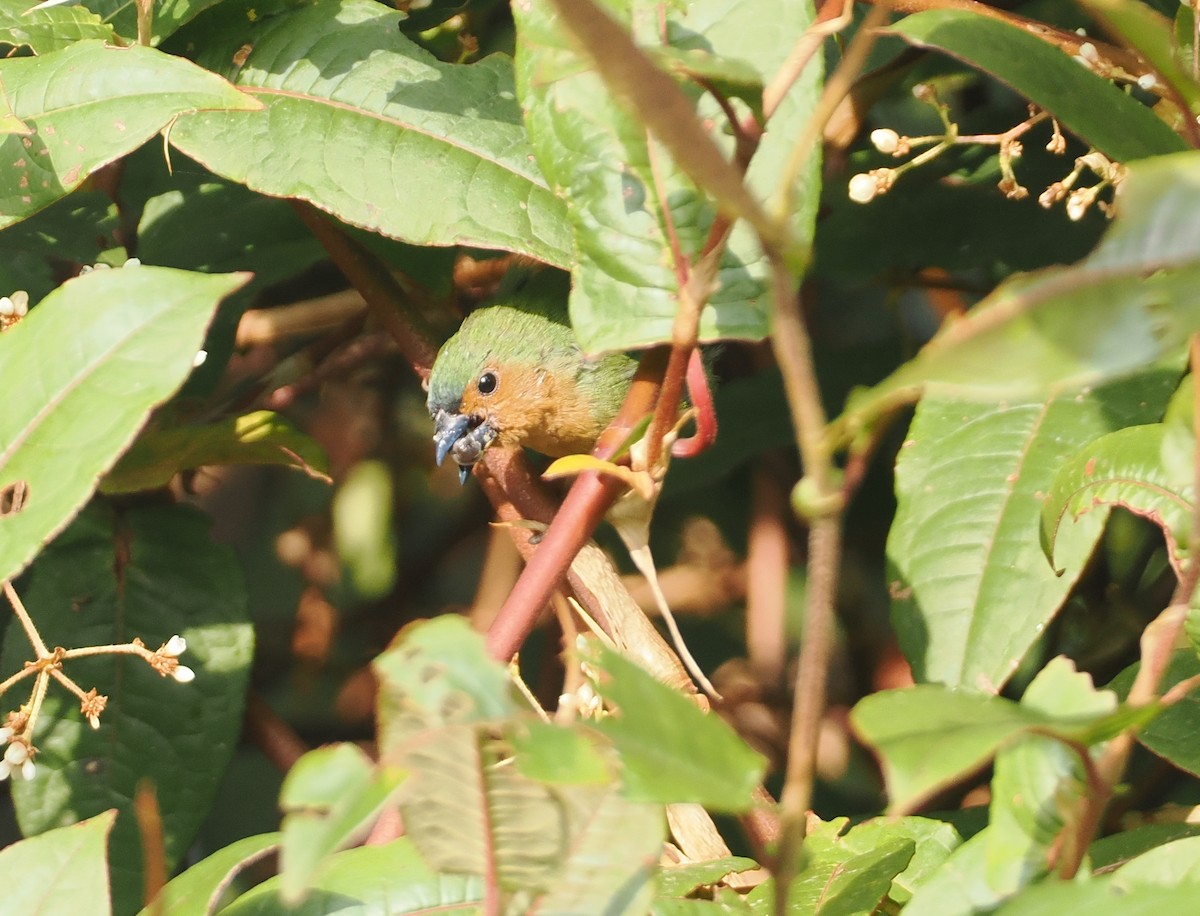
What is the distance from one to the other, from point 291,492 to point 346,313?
57 cm

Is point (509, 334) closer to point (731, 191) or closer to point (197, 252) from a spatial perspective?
point (197, 252)

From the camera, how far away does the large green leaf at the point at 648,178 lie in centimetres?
105

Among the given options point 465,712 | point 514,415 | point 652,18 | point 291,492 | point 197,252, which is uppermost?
point 652,18

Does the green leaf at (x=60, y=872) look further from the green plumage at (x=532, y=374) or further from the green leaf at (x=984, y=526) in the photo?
the green plumage at (x=532, y=374)

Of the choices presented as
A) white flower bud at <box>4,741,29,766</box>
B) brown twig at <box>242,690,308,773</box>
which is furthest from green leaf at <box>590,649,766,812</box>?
brown twig at <box>242,690,308,773</box>

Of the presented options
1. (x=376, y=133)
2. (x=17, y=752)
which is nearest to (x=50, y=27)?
(x=376, y=133)

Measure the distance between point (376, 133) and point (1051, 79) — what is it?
26.4 inches

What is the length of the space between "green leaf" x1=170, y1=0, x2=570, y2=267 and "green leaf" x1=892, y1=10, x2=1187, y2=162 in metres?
0.43

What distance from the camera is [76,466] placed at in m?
0.87

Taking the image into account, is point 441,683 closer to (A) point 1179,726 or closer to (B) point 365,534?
(A) point 1179,726

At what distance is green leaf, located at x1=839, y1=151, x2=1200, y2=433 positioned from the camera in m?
0.55

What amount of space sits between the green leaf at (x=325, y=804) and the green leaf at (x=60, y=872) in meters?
0.42

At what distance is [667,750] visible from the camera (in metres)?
0.64

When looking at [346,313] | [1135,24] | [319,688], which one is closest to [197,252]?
[346,313]
